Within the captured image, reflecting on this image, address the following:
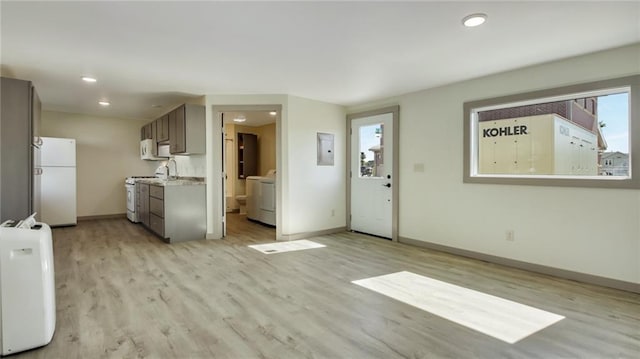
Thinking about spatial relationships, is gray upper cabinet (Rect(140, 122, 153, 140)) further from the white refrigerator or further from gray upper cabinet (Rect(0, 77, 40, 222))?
gray upper cabinet (Rect(0, 77, 40, 222))

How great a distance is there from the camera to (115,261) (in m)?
3.93

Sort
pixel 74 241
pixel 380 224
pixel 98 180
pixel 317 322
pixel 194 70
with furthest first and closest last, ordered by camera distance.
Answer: pixel 98 180 → pixel 380 224 → pixel 74 241 → pixel 194 70 → pixel 317 322

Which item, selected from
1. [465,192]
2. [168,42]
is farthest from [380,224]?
[168,42]

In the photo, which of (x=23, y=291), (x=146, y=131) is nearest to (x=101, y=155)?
(x=146, y=131)

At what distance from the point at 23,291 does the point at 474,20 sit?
3.62 metres

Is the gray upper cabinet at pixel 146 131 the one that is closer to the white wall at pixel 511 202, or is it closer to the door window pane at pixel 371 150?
the door window pane at pixel 371 150

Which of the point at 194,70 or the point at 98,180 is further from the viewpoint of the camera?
the point at 98,180

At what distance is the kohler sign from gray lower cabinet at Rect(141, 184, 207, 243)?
422 cm

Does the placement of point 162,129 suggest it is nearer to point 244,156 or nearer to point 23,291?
point 244,156

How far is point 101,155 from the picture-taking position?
7.09 metres

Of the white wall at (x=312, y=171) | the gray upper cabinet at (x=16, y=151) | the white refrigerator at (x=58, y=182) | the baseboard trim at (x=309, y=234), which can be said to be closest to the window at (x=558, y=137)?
the white wall at (x=312, y=171)

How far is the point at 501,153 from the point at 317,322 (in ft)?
10.2

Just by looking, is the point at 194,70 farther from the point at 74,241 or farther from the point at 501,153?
the point at 501,153

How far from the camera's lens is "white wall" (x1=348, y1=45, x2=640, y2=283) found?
3.07 meters
